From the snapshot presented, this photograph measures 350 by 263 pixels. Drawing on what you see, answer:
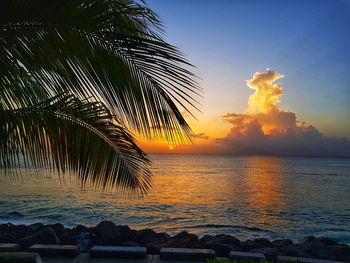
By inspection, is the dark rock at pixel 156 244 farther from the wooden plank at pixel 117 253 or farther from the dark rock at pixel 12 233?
the dark rock at pixel 12 233

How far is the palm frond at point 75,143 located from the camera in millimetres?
3549

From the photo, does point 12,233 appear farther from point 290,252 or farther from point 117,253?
point 290,252

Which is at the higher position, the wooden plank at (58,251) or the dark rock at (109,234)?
the wooden plank at (58,251)

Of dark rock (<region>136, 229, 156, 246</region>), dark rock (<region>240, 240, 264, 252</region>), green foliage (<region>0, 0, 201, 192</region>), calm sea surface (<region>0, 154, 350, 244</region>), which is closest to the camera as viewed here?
green foliage (<region>0, 0, 201, 192</region>)

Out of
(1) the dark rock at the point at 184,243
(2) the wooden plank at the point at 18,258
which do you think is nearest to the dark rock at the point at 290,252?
(1) the dark rock at the point at 184,243

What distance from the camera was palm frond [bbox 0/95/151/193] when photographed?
3.55 metres

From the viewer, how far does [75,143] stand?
4.04 meters

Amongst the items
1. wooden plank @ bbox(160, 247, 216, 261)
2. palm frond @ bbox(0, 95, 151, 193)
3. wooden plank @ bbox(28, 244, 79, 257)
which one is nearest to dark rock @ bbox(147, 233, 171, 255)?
wooden plank @ bbox(160, 247, 216, 261)

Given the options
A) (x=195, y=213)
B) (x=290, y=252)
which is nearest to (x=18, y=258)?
(x=290, y=252)

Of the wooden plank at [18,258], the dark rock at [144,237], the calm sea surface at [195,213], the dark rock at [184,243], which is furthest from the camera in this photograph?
the calm sea surface at [195,213]

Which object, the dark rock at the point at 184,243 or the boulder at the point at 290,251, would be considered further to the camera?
the dark rock at the point at 184,243

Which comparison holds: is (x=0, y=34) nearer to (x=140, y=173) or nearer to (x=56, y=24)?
(x=56, y=24)

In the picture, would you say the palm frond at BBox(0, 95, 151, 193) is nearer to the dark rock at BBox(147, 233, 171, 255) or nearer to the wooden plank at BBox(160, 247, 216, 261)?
the wooden plank at BBox(160, 247, 216, 261)

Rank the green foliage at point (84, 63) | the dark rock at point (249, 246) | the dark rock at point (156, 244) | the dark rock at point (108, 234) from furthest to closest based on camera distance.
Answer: the dark rock at point (249, 246), the dark rock at point (108, 234), the dark rock at point (156, 244), the green foliage at point (84, 63)
